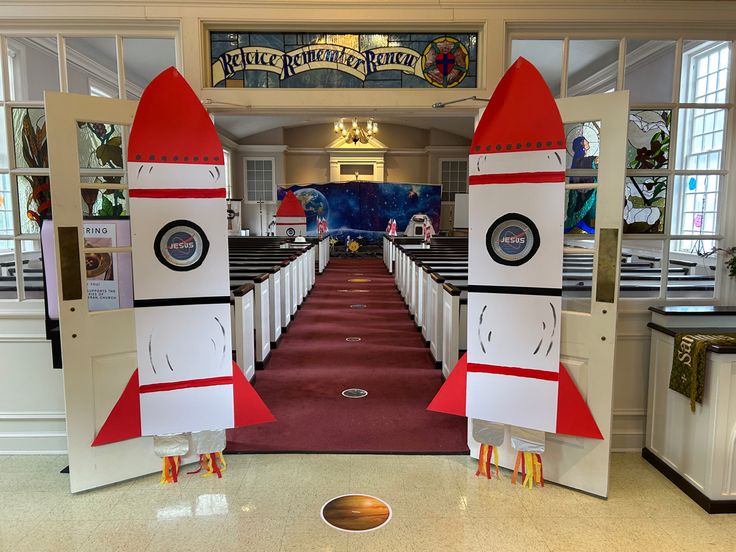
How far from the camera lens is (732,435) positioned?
2395 millimetres

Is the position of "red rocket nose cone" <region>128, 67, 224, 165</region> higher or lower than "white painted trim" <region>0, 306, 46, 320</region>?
higher

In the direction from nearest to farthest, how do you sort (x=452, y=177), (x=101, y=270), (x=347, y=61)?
(x=101, y=270) → (x=347, y=61) → (x=452, y=177)

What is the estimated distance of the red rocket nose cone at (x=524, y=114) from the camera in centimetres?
238

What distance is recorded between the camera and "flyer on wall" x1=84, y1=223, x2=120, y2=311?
2.60 metres

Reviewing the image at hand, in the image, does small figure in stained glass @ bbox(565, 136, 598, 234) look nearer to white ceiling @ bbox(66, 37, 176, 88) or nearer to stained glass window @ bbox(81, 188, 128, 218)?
stained glass window @ bbox(81, 188, 128, 218)

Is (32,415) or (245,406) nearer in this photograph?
(245,406)

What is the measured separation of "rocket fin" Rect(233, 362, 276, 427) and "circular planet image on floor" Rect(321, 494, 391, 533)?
0.53 m

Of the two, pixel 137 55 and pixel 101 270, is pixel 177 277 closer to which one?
pixel 101 270

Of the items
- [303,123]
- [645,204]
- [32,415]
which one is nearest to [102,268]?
[32,415]

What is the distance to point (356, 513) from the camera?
2.43 m

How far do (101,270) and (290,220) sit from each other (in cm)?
800

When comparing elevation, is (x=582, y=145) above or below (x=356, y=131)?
below

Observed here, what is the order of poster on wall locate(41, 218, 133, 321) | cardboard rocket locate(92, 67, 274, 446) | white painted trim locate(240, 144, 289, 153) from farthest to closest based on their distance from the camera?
white painted trim locate(240, 144, 289, 153), poster on wall locate(41, 218, 133, 321), cardboard rocket locate(92, 67, 274, 446)

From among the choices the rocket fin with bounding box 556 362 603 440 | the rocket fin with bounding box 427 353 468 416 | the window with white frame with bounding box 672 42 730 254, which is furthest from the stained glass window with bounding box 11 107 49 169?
the window with white frame with bounding box 672 42 730 254
